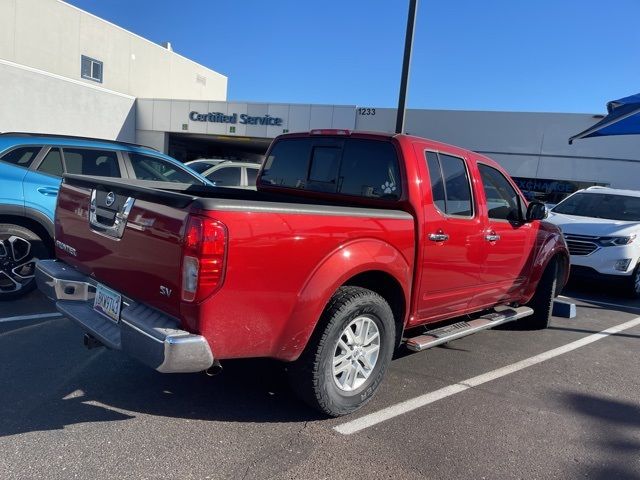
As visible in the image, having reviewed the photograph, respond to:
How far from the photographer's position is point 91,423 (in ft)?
10.8

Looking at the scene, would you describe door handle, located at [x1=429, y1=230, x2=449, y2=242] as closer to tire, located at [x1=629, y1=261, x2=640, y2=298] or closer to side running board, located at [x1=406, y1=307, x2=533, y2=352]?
side running board, located at [x1=406, y1=307, x2=533, y2=352]

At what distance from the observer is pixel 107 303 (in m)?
3.37

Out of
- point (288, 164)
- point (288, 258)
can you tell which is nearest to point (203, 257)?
point (288, 258)

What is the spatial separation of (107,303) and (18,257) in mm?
3022

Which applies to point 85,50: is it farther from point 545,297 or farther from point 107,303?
point 107,303

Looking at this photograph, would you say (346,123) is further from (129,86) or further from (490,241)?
(490,241)

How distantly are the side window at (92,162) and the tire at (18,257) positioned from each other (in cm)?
91

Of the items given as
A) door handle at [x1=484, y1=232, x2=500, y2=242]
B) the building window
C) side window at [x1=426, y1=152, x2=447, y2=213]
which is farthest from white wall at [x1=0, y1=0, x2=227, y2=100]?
door handle at [x1=484, y1=232, x2=500, y2=242]

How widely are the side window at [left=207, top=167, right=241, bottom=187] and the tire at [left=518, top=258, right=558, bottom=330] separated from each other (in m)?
6.51

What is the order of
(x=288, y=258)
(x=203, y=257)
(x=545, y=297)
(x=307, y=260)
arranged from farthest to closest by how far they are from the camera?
(x=545, y=297) < (x=307, y=260) < (x=288, y=258) < (x=203, y=257)

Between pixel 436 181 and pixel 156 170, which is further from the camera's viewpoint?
pixel 156 170

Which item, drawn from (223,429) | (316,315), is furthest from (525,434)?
(223,429)

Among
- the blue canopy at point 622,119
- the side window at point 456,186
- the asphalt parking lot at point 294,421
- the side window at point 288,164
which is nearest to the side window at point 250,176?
the side window at point 288,164

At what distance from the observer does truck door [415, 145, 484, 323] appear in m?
4.06
